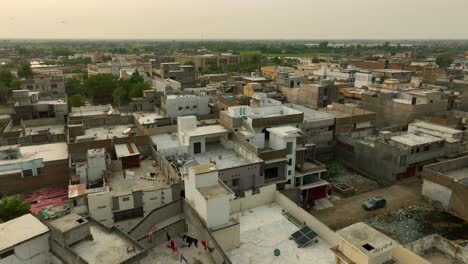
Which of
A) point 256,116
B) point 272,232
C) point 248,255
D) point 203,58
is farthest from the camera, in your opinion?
point 203,58

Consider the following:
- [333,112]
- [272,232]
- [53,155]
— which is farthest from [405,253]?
[333,112]

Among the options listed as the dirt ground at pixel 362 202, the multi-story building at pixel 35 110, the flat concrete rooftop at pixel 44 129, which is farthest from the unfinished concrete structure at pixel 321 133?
the multi-story building at pixel 35 110

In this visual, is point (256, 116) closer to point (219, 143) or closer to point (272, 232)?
point (219, 143)

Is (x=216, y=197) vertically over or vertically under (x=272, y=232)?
over

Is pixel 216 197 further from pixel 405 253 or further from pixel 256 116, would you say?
pixel 256 116

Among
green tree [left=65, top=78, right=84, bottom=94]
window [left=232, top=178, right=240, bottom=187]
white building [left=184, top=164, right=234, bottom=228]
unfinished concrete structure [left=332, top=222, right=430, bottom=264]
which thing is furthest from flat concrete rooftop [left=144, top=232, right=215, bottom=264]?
green tree [left=65, top=78, right=84, bottom=94]

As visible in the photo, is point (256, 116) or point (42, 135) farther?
point (42, 135)

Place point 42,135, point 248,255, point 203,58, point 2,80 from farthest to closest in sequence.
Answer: point 203,58, point 2,80, point 42,135, point 248,255

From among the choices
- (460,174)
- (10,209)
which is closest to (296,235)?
(10,209)
